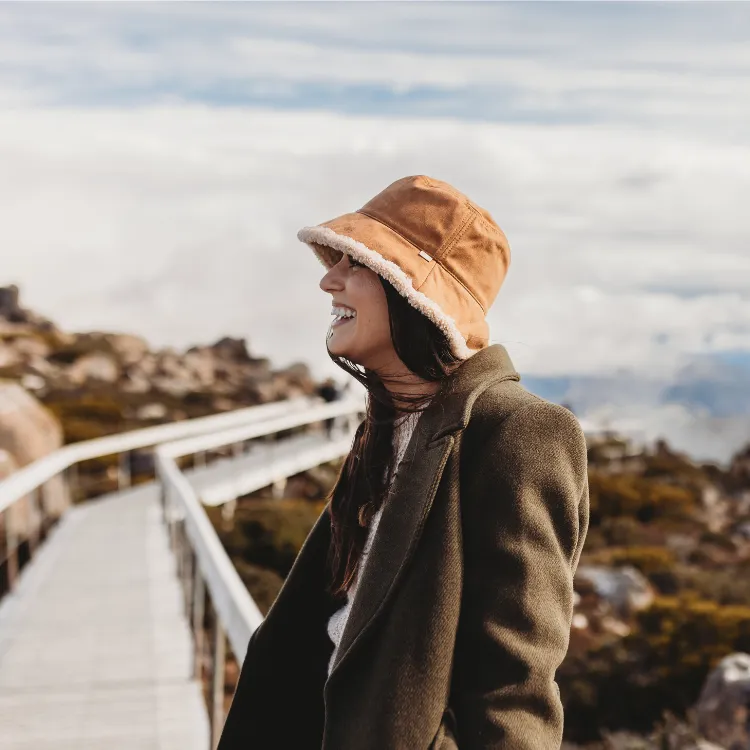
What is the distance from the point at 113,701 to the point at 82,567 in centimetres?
316

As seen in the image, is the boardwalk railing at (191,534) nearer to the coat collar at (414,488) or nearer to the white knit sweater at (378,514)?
the white knit sweater at (378,514)

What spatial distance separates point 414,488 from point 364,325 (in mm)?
308

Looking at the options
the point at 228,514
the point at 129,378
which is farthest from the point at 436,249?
the point at 129,378

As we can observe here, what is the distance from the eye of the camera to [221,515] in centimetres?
1422

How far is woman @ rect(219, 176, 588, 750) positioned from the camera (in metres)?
1.69

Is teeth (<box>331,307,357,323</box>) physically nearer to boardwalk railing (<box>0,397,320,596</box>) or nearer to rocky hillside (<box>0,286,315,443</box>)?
boardwalk railing (<box>0,397,320,596</box>)

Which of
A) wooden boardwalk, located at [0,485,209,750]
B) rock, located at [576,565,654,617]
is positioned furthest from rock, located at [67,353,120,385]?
wooden boardwalk, located at [0,485,209,750]

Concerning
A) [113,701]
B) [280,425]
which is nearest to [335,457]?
[280,425]

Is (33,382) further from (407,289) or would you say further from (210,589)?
(407,289)

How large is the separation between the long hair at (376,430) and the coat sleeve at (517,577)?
191 mm

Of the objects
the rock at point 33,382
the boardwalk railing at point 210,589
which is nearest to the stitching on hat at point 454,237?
the boardwalk railing at point 210,589

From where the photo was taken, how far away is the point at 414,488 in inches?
71.9

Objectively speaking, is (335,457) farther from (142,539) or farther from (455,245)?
(455,245)

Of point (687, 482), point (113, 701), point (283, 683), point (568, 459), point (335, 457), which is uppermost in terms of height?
point (568, 459)
